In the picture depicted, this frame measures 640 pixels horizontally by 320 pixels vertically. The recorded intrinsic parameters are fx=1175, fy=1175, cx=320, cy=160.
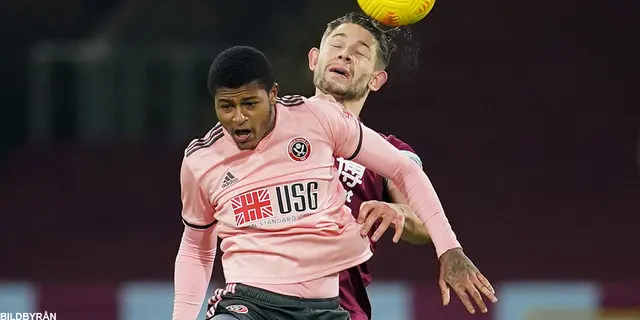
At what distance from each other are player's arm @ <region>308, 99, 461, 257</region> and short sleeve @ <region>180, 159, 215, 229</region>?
31cm

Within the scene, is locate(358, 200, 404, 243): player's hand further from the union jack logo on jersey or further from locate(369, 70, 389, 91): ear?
locate(369, 70, 389, 91): ear

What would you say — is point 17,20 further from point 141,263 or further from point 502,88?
point 502,88

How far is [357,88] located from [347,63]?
0.25 ft

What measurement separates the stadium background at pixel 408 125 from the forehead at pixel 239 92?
2544mm

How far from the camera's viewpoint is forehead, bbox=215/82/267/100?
2439mm

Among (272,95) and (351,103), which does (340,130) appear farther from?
(351,103)

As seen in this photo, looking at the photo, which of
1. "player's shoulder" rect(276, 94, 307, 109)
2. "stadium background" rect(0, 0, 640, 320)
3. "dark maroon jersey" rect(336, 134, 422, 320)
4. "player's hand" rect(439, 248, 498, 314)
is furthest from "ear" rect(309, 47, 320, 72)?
"stadium background" rect(0, 0, 640, 320)

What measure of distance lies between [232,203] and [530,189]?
2778 millimetres

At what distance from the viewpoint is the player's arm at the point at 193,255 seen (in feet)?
8.57

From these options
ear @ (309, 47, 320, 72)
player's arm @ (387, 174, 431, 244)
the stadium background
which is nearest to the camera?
player's arm @ (387, 174, 431, 244)

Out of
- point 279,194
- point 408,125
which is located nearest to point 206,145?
point 279,194

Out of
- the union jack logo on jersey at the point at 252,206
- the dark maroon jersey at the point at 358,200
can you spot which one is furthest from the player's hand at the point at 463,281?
the dark maroon jersey at the point at 358,200

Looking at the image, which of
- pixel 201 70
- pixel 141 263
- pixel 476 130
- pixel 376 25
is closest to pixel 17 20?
pixel 201 70

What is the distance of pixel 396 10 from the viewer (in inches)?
123
